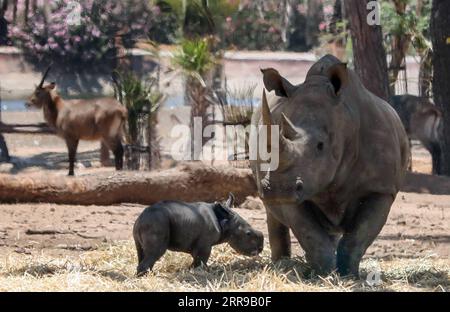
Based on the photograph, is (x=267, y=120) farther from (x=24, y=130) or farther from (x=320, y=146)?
(x=24, y=130)

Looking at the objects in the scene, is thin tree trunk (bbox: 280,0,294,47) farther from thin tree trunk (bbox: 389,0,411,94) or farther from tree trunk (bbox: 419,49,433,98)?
thin tree trunk (bbox: 389,0,411,94)

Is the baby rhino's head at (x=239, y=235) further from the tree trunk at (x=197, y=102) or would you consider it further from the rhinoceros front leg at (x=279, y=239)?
the tree trunk at (x=197, y=102)

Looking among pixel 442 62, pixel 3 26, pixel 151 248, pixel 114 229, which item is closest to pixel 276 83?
pixel 151 248

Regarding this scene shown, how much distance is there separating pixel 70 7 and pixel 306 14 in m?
17.3

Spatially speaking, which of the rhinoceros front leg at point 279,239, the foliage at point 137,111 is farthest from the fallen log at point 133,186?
the foliage at point 137,111

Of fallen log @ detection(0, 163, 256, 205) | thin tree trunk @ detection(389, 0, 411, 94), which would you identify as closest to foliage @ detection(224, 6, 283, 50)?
thin tree trunk @ detection(389, 0, 411, 94)

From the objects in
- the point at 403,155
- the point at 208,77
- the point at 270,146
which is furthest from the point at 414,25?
the point at 270,146

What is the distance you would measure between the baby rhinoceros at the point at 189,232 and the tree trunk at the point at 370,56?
7.48 meters

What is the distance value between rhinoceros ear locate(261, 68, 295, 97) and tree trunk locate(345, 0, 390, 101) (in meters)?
8.58

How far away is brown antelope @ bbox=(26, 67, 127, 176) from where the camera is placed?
64.4 ft

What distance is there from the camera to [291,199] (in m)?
7.25

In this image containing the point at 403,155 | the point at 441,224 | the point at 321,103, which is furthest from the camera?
the point at 441,224

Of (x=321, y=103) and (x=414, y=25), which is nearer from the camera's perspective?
(x=321, y=103)
